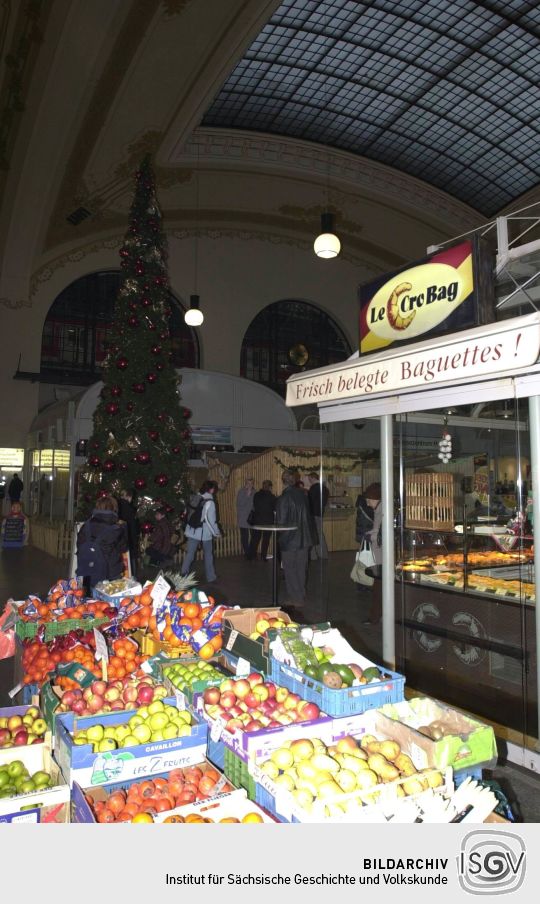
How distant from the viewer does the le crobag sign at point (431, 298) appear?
154 inches

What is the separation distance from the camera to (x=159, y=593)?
428 centimetres

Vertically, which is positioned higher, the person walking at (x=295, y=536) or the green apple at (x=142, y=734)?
the person walking at (x=295, y=536)

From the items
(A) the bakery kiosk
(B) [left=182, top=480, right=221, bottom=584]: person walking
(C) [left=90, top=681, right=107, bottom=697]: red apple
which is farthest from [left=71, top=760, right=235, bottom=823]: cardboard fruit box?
(B) [left=182, top=480, right=221, bottom=584]: person walking

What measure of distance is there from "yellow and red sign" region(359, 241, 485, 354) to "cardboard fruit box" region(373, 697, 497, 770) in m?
2.52

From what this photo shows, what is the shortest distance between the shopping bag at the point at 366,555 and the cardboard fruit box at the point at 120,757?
153 inches

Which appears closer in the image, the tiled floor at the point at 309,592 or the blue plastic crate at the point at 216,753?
the blue plastic crate at the point at 216,753

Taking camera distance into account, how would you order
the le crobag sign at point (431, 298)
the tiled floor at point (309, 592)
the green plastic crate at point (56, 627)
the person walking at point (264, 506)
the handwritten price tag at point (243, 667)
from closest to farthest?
the handwritten price tag at point (243, 667) < the tiled floor at point (309, 592) < the le crobag sign at point (431, 298) < the green plastic crate at point (56, 627) < the person walking at point (264, 506)

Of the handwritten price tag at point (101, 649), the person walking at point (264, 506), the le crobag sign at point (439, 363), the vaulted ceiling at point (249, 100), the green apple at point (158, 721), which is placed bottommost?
the green apple at point (158, 721)

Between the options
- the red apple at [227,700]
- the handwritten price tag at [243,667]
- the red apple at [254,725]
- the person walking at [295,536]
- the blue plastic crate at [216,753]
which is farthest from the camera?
the person walking at [295,536]

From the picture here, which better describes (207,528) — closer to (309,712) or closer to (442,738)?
(309,712)

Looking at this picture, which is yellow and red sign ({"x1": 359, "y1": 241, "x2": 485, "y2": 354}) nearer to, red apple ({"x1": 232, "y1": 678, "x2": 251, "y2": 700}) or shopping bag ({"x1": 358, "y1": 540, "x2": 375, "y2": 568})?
shopping bag ({"x1": 358, "y1": 540, "x2": 375, "y2": 568})

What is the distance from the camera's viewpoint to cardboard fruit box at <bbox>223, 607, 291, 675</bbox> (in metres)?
3.24

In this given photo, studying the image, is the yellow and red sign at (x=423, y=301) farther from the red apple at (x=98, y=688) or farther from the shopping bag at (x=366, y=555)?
the red apple at (x=98, y=688)
